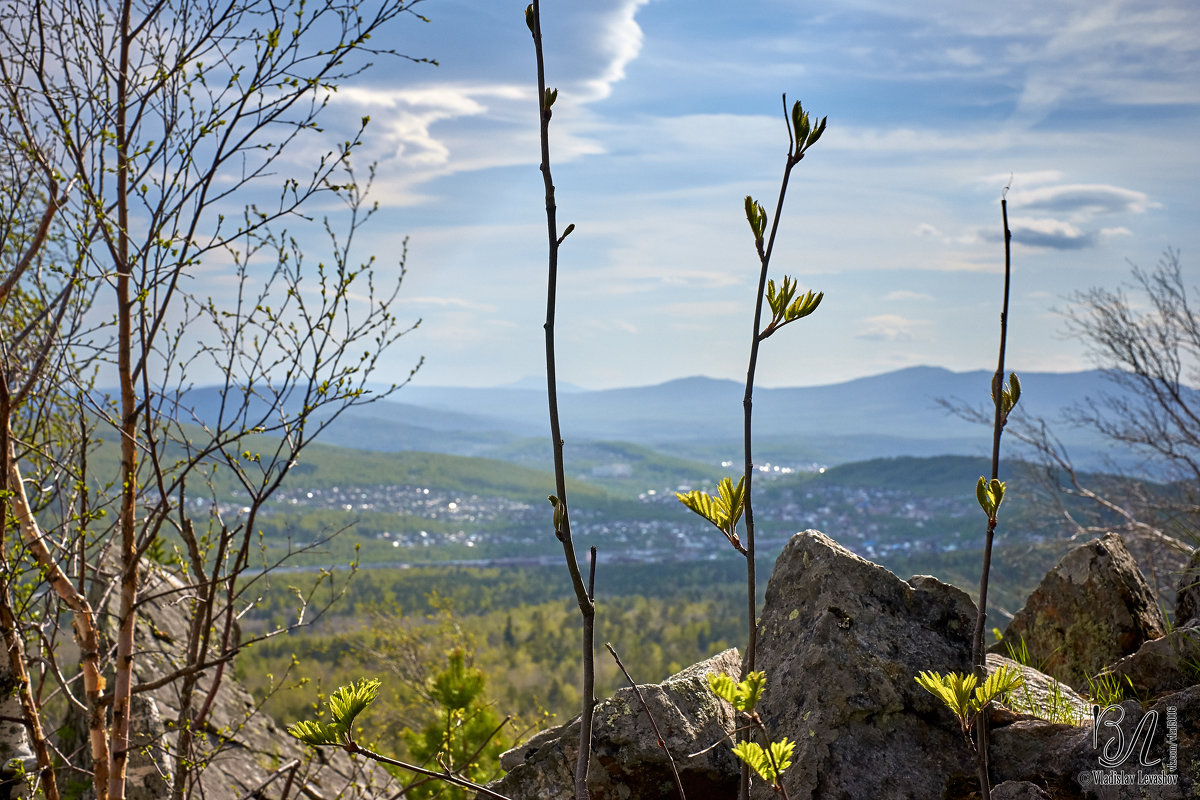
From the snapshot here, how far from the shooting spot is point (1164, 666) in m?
2.95

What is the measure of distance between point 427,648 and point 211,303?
591 inches

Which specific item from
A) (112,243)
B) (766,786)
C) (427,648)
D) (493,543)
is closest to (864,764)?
(766,786)

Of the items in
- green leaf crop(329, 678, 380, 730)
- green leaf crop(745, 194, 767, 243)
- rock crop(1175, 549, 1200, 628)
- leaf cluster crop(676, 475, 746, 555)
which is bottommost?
rock crop(1175, 549, 1200, 628)

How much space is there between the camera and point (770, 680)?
302 cm

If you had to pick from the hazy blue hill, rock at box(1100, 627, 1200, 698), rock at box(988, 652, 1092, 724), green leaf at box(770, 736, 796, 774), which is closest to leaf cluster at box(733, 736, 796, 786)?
green leaf at box(770, 736, 796, 774)

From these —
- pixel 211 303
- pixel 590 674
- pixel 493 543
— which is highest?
pixel 211 303

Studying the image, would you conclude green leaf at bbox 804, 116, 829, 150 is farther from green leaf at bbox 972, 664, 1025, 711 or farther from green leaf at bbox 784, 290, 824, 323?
green leaf at bbox 972, 664, 1025, 711

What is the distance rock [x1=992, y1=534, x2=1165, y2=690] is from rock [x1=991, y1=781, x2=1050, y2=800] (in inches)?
61.5

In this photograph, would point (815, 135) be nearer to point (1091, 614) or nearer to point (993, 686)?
point (993, 686)

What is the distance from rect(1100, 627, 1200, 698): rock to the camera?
2836mm

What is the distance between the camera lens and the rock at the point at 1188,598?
10.0 ft

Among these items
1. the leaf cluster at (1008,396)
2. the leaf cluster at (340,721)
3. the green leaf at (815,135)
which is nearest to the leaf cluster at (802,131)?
the green leaf at (815,135)

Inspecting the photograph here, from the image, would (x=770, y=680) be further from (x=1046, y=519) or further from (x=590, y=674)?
(x=1046, y=519)

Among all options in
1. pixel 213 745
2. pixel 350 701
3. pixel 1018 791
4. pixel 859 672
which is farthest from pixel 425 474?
pixel 350 701
